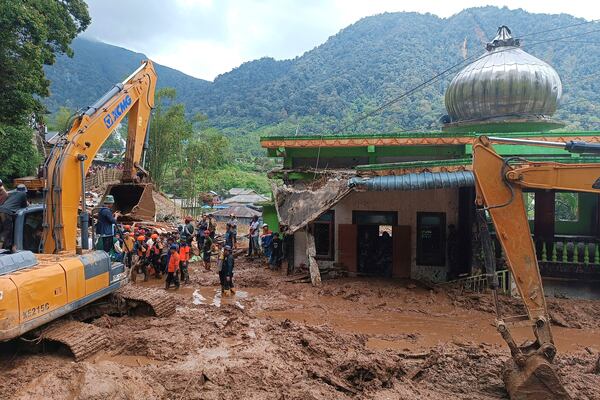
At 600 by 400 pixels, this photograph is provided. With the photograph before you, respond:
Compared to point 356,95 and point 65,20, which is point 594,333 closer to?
point 65,20

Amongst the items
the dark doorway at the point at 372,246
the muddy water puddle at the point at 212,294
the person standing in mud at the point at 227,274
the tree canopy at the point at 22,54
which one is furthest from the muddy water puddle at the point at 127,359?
the tree canopy at the point at 22,54

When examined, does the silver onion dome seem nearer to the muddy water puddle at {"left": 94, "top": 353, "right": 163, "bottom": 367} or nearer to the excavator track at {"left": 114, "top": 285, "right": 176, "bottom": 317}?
the excavator track at {"left": 114, "top": 285, "right": 176, "bottom": 317}

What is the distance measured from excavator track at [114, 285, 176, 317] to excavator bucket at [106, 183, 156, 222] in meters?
8.95

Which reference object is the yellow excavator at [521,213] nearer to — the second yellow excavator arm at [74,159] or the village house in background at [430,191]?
the village house in background at [430,191]

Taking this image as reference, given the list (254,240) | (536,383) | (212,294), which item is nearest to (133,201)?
(254,240)

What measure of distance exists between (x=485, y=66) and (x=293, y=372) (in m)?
13.5

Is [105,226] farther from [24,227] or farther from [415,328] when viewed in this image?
[415,328]

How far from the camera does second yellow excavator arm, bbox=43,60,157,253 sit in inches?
309

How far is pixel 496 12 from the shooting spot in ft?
397

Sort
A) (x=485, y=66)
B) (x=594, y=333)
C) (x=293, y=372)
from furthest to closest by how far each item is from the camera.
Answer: (x=485, y=66)
(x=594, y=333)
(x=293, y=372)

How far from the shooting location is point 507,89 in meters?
15.0

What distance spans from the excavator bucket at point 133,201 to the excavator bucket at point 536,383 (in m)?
15.2

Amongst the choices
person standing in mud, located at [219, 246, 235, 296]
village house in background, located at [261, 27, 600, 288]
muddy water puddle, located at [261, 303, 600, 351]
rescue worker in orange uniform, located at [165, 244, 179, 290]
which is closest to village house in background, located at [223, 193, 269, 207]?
village house in background, located at [261, 27, 600, 288]

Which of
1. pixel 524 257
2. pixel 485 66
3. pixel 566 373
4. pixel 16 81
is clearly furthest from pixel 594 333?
pixel 16 81
